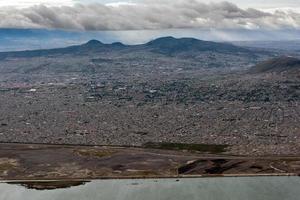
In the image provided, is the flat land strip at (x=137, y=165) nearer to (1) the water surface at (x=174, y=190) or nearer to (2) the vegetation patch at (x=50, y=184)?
(2) the vegetation patch at (x=50, y=184)

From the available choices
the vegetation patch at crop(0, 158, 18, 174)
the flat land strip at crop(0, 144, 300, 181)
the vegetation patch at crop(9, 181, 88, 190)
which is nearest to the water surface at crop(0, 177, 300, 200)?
the vegetation patch at crop(9, 181, 88, 190)

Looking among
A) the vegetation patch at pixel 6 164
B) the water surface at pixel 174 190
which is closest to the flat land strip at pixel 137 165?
the vegetation patch at pixel 6 164

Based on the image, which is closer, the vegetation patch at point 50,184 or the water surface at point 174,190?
the water surface at point 174,190

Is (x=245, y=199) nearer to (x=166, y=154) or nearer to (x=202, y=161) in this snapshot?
(x=202, y=161)

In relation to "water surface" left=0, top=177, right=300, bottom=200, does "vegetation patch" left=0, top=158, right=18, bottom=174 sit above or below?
below

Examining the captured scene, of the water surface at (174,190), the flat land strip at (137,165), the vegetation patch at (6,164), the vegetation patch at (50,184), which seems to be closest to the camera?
the water surface at (174,190)

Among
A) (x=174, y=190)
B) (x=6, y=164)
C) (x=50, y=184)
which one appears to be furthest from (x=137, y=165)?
(x=6, y=164)

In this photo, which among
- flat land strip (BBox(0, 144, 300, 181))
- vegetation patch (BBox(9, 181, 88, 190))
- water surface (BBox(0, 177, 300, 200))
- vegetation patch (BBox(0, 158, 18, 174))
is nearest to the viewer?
Answer: water surface (BBox(0, 177, 300, 200))

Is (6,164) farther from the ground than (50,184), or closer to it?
closer to it

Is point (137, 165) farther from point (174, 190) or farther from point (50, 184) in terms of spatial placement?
point (50, 184)

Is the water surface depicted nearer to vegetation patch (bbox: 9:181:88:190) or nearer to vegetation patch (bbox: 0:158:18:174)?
vegetation patch (bbox: 9:181:88:190)

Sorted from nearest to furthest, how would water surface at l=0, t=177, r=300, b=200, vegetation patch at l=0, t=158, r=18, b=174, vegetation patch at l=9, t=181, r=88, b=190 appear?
water surface at l=0, t=177, r=300, b=200, vegetation patch at l=9, t=181, r=88, b=190, vegetation patch at l=0, t=158, r=18, b=174

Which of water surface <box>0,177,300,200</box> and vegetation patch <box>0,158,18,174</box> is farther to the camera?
vegetation patch <box>0,158,18,174</box>
